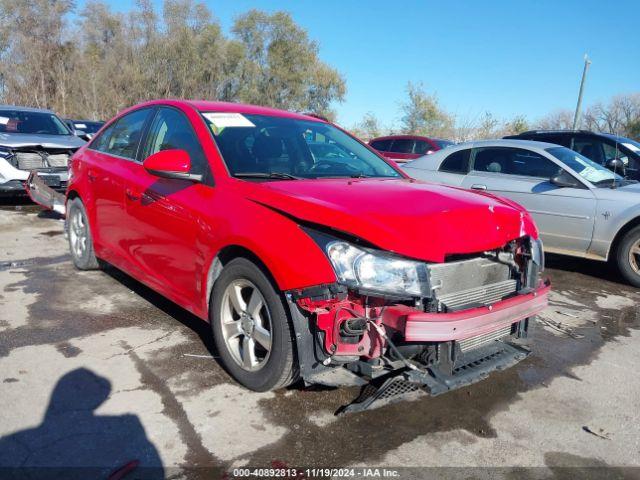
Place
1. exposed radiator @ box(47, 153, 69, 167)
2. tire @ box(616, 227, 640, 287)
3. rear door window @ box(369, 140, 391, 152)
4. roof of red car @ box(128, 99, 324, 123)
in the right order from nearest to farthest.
A: 1. roof of red car @ box(128, 99, 324, 123)
2. tire @ box(616, 227, 640, 287)
3. exposed radiator @ box(47, 153, 69, 167)
4. rear door window @ box(369, 140, 391, 152)

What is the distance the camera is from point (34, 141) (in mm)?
8656

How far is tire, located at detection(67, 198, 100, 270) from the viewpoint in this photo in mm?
5238

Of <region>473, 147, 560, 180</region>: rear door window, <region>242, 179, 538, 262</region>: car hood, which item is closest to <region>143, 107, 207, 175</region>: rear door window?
<region>242, 179, 538, 262</region>: car hood

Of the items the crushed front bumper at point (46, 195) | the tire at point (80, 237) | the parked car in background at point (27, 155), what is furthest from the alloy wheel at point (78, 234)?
the parked car in background at point (27, 155)

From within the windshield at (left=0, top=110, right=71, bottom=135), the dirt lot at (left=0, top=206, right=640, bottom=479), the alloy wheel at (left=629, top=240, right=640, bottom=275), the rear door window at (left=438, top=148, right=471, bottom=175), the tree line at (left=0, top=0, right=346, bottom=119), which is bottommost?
the dirt lot at (left=0, top=206, right=640, bottom=479)

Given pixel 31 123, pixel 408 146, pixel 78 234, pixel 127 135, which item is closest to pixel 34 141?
pixel 31 123

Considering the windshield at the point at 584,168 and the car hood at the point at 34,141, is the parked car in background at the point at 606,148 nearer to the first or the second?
the windshield at the point at 584,168

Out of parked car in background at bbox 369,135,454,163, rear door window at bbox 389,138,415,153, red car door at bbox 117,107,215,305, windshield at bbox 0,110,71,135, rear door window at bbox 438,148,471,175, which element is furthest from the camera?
rear door window at bbox 389,138,415,153

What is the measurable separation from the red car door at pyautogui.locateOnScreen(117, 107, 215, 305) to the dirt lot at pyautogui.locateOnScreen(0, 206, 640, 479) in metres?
0.49

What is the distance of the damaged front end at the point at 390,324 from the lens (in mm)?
2588

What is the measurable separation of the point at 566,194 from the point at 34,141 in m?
8.10

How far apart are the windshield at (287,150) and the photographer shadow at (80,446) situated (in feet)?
5.27

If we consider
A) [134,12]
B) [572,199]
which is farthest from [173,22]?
[572,199]

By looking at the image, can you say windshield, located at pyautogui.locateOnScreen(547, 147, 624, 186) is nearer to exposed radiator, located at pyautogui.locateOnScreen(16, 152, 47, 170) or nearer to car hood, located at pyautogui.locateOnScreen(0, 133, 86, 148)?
car hood, located at pyautogui.locateOnScreen(0, 133, 86, 148)
